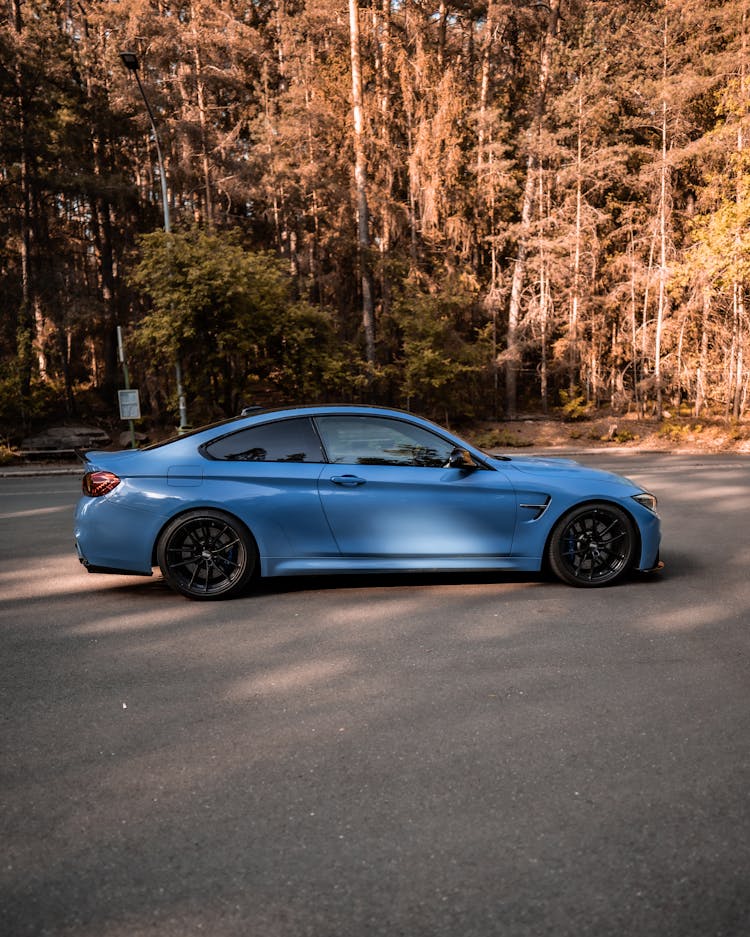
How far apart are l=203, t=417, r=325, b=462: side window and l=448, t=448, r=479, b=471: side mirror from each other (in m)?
1.06

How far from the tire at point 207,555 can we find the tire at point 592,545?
2.52 m

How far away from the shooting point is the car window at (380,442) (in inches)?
266

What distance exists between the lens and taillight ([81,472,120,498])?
655cm

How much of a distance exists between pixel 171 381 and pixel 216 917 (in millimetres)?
26760

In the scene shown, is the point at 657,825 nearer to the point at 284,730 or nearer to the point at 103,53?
the point at 284,730

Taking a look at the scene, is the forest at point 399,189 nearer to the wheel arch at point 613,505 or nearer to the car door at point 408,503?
the car door at point 408,503

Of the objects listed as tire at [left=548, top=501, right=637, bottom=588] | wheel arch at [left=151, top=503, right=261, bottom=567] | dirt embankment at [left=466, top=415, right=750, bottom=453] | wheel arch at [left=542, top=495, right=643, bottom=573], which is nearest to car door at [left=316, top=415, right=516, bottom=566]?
wheel arch at [left=542, top=495, right=643, bottom=573]

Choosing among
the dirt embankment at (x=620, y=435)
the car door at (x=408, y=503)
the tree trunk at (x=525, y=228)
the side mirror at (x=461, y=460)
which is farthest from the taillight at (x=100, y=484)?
the tree trunk at (x=525, y=228)

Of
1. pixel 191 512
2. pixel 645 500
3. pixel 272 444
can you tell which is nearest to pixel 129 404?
pixel 272 444

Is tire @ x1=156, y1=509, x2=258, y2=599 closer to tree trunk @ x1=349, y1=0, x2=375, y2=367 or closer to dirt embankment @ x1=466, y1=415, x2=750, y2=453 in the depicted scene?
dirt embankment @ x1=466, y1=415, x2=750, y2=453

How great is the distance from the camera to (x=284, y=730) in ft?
13.1

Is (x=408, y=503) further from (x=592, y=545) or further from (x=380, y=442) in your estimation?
(x=592, y=545)

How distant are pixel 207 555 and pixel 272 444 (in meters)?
1.05

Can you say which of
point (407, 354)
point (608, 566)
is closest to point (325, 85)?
point (407, 354)
